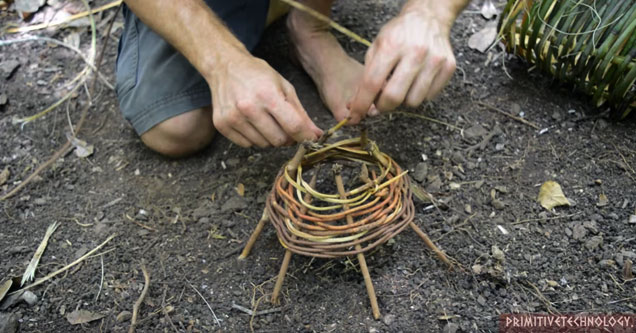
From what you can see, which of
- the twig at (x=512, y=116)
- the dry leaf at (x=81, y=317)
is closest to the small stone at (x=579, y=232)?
the twig at (x=512, y=116)

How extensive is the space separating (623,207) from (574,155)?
179 mm

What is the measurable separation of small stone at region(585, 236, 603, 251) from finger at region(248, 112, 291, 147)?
0.68 m

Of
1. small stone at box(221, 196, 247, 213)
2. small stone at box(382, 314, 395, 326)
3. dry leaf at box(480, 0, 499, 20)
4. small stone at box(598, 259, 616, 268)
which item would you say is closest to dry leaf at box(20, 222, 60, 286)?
small stone at box(221, 196, 247, 213)

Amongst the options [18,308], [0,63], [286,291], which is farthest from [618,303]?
[0,63]

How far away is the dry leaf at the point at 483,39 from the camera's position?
176cm

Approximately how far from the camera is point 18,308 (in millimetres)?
1299

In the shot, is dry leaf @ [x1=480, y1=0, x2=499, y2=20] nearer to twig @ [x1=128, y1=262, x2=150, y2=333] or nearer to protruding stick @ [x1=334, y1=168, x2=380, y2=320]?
protruding stick @ [x1=334, y1=168, x2=380, y2=320]

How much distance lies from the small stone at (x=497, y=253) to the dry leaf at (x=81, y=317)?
85cm

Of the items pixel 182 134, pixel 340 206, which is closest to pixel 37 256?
pixel 182 134

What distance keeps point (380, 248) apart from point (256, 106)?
0.42m

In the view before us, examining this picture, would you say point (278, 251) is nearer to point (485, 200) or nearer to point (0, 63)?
point (485, 200)

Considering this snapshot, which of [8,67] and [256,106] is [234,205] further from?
[8,67]

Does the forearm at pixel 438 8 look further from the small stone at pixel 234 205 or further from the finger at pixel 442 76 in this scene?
the small stone at pixel 234 205

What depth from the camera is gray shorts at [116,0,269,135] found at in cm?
157
